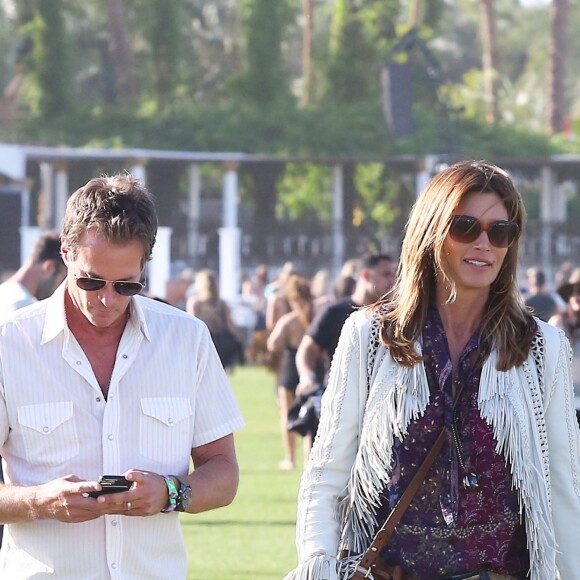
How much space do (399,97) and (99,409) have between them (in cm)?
2638

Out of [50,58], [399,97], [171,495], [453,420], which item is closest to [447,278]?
[453,420]

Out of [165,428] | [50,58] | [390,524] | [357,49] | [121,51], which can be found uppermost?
[121,51]

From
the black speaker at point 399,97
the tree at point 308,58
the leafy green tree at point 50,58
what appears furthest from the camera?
the tree at point 308,58

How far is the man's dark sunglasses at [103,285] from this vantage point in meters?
3.84

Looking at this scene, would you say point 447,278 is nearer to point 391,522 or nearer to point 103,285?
point 391,522

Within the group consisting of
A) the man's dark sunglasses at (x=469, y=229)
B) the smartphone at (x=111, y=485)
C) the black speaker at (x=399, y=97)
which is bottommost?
the smartphone at (x=111, y=485)

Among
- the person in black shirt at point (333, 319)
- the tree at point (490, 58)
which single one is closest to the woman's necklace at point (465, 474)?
the person in black shirt at point (333, 319)

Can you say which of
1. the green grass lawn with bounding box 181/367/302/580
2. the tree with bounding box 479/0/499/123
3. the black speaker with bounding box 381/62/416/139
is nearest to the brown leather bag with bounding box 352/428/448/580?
the green grass lawn with bounding box 181/367/302/580

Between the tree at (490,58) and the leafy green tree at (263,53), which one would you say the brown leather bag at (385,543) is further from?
the tree at (490,58)

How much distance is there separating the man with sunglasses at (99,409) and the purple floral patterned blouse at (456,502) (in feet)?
1.70

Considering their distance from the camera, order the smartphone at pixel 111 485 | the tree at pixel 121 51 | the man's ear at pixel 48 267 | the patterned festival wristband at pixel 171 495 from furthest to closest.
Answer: the tree at pixel 121 51 < the man's ear at pixel 48 267 < the patterned festival wristband at pixel 171 495 < the smartphone at pixel 111 485

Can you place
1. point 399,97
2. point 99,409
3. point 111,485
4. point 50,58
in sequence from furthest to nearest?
point 50,58, point 399,97, point 99,409, point 111,485

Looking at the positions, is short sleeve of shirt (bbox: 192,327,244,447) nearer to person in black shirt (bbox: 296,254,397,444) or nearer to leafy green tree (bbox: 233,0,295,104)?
person in black shirt (bbox: 296,254,397,444)

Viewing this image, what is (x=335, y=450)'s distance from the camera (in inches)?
165
